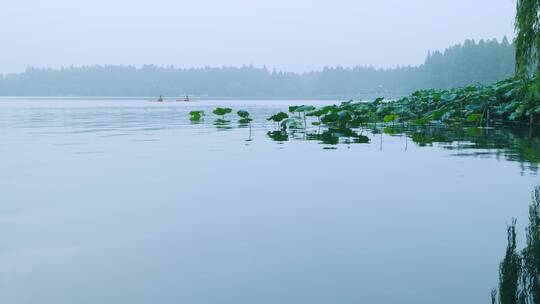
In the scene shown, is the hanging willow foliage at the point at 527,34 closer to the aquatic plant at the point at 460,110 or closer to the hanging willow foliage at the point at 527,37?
the hanging willow foliage at the point at 527,37

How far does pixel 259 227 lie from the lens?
673 cm

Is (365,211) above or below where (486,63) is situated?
below

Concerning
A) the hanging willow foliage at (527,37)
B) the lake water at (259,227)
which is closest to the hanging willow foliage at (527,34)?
the hanging willow foliage at (527,37)

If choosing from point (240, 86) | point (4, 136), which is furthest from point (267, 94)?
point (4, 136)

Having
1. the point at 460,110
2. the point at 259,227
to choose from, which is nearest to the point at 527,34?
the point at 259,227

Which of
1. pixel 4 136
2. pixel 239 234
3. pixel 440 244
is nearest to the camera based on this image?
pixel 440 244

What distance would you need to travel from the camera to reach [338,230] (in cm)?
658

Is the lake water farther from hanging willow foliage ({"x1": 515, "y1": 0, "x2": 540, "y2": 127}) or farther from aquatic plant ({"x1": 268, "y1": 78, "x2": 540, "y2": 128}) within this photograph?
aquatic plant ({"x1": 268, "y1": 78, "x2": 540, "y2": 128})

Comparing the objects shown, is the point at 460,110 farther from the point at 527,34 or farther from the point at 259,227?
the point at 259,227

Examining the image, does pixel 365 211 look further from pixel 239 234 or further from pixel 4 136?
pixel 4 136

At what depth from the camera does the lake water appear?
4.78m

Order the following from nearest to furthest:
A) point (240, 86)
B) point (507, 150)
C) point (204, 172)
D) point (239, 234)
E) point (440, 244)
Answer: point (440, 244), point (239, 234), point (204, 172), point (507, 150), point (240, 86)

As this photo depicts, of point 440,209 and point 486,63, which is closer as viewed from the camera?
point 440,209

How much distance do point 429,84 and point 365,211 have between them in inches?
5961
